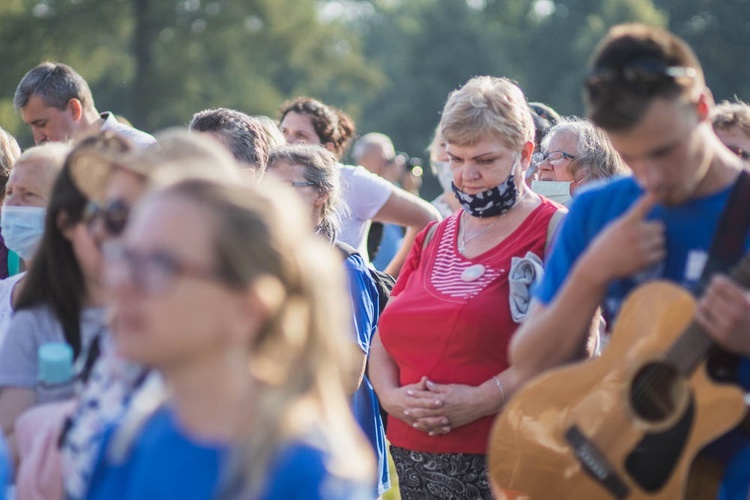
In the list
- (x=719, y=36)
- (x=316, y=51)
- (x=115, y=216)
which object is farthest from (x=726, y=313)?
(x=719, y=36)

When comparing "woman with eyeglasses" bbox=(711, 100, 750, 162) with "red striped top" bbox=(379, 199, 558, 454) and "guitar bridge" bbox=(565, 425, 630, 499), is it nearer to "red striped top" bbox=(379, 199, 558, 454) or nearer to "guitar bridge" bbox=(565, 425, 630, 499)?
"red striped top" bbox=(379, 199, 558, 454)

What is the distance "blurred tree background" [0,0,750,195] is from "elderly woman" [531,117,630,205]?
23.2m

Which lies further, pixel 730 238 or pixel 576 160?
pixel 576 160

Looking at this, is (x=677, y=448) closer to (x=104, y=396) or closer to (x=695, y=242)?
(x=695, y=242)

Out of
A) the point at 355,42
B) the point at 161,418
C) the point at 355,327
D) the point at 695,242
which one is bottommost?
the point at 355,42

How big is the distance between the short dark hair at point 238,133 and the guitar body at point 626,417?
225cm

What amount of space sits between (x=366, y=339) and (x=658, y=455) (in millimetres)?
2046

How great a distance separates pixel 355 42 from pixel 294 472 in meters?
38.8

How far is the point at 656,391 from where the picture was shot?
108 inches

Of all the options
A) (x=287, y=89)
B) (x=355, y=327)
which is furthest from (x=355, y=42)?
(x=355, y=327)

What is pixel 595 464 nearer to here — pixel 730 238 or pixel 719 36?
pixel 730 238

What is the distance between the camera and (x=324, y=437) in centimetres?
221

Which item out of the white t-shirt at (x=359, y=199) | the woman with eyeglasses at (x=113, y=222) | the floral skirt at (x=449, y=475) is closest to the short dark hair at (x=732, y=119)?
the floral skirt at (x=449, y=475)

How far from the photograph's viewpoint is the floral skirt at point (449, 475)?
13.5 feet
